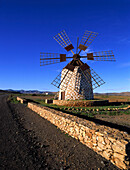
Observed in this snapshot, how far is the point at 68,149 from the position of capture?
16.6 ft

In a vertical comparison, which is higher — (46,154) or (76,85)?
(76,85)

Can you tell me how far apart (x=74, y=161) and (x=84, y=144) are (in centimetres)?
139

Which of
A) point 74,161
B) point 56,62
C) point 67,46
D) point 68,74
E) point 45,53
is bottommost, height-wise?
point 74,161

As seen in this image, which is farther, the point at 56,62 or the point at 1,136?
the point at 56,62

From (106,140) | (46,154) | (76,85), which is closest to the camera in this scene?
(106,140)

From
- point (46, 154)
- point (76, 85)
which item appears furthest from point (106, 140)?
point (76, 85)

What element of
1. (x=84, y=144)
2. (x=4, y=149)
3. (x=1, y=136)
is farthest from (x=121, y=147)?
(x=1, y=136)

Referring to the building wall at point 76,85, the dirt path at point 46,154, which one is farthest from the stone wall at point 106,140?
the building wall at point 76,85

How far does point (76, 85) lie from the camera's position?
62.2 ft

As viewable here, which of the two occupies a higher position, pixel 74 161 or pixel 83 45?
pixel 83 45

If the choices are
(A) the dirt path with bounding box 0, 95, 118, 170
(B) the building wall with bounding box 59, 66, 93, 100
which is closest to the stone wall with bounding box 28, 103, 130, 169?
(A) the dirt path with bounding box 0, 95, 118, 170

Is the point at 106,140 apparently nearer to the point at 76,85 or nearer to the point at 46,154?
the point at 46,154

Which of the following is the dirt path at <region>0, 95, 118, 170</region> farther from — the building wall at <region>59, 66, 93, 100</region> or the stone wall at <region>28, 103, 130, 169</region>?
the building wall at <region>59, 66, 93, 100</region>

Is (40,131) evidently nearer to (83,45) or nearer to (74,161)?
(74,161)
